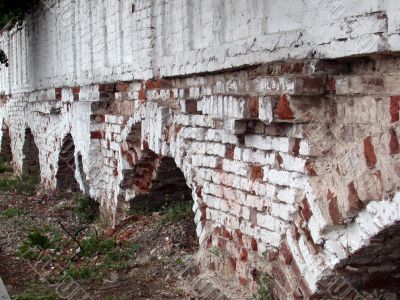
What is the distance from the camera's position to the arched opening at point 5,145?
17438 mm

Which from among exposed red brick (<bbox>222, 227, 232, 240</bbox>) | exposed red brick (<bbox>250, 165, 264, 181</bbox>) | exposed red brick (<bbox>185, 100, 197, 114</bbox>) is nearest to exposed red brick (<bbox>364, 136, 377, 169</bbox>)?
exposed red brick (<bbox>250, 165, 264, 181</bbox>)

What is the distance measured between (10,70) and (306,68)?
12727 mm

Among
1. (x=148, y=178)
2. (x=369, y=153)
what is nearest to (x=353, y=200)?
(x=369, y=153)

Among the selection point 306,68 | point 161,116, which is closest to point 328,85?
point 306,68

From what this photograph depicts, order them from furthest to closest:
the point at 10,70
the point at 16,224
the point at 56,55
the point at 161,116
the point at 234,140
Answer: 1. the point at 10,70
2. the point at 56,55
3. the point at 16,224
4. the point at 161,116
5. the point at 234,140

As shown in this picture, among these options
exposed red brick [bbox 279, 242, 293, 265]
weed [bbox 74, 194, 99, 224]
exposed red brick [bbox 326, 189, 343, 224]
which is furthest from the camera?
weed [bbox 74, 194, 99, 224]

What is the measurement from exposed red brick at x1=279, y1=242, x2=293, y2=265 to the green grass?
26.9 feet

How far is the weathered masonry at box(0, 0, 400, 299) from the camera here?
3805mm

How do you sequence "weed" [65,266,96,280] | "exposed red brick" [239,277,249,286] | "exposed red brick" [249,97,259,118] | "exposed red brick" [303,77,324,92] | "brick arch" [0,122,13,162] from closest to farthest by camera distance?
"exposed red brick" [303,77,324,92]
"exposed red brick" [249,97,259,118]
"exposed red brick" [239,277,249,286]
"weed" [65,266,96,280]
"brick arch" [0,122,13,162]

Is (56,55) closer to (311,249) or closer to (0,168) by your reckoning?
(0,168)

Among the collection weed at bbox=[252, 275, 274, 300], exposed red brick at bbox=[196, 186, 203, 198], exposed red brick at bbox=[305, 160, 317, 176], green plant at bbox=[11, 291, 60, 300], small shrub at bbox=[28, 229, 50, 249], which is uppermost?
exposed red brick at bbox=[305, 160, 317, 176]

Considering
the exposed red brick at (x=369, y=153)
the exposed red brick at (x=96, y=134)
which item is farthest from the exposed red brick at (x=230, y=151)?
the exposed red brick at (x=96, y=134)

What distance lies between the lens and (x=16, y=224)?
9.25m

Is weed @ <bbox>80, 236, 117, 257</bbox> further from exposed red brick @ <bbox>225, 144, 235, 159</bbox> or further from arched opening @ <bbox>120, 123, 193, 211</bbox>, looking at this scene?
exposed red brick @ <bbox>225, 144, 235, 159</bbox>
